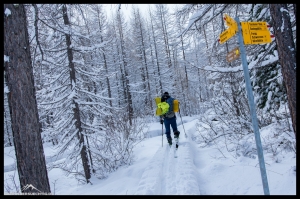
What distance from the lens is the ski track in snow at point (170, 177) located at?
4.97 m

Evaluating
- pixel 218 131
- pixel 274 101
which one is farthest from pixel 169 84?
pixel 274 101

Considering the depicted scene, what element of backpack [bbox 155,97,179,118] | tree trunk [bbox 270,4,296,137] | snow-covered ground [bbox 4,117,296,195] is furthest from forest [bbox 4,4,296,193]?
backpack [bbox 155,97,179,118]

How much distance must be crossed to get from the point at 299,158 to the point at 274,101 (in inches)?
115

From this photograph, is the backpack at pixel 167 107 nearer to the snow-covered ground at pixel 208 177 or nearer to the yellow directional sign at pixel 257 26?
the snow-covered ground at pixel 208 177

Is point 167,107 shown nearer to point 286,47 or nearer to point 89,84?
point 89,84

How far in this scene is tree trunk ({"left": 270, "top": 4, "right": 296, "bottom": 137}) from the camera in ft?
12.3

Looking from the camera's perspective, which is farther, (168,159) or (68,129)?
(68,129)

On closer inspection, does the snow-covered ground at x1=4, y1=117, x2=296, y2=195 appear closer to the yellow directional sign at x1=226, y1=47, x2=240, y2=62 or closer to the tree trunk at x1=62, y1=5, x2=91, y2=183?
the tree trunk at x1=62, y1=5, x2=91, y2=183

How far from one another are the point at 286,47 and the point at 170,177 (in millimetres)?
4105

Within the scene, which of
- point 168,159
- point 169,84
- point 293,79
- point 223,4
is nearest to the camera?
point 293,79

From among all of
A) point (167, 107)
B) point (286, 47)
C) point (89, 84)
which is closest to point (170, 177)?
point (167, 107)

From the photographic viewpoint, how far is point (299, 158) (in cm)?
380

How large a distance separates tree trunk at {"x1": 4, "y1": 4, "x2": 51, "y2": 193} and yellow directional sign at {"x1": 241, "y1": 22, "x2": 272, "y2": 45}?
419 cm

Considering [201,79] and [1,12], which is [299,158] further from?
[201,79]
